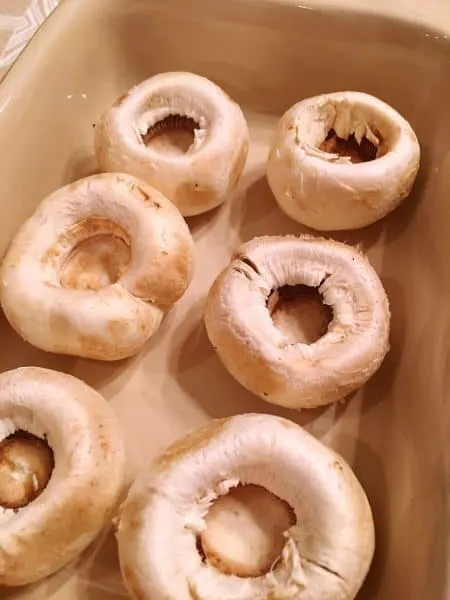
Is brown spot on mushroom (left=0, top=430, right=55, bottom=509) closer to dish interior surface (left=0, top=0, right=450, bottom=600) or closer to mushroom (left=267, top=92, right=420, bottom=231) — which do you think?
dish interior surface (left=0, top=0, right=450, bottom=600)

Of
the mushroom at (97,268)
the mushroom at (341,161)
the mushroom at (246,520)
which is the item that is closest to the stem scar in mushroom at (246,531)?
the mushroom at (246,520)

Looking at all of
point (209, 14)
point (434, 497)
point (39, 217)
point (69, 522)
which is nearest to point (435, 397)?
point (434, 497)

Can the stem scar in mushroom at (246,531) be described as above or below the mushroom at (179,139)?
below

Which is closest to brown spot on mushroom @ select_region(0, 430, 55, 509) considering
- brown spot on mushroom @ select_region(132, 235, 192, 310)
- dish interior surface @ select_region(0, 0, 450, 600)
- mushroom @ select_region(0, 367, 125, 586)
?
mushroom @ select_region(0, 367, 125, 586)

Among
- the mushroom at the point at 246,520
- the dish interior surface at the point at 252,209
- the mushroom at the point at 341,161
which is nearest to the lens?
the mushroom at the point at 246,520

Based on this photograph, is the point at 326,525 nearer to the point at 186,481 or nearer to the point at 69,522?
the point at 186,481

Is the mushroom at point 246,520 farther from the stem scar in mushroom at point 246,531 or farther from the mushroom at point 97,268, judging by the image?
the mushroom at point 97,268
